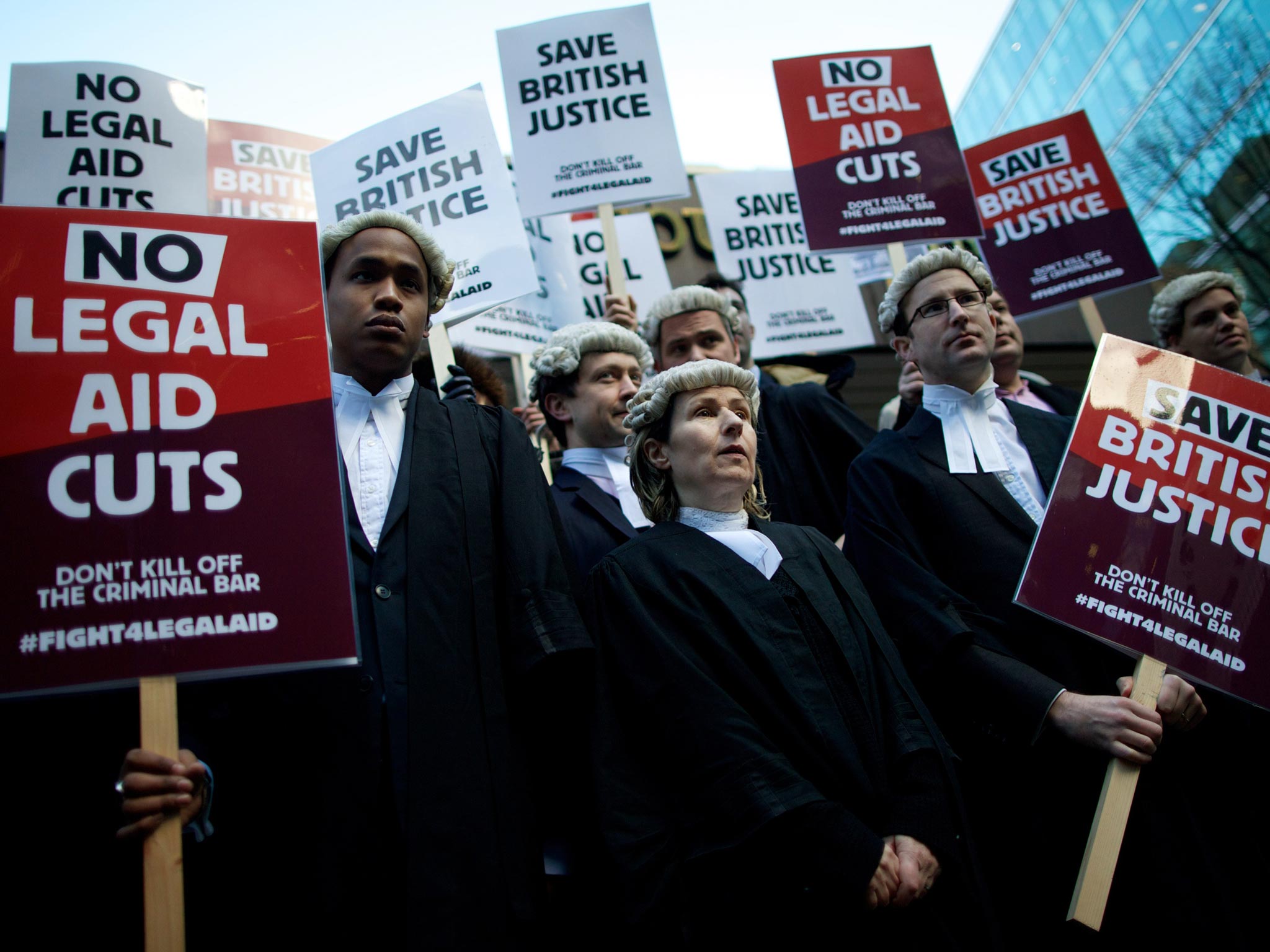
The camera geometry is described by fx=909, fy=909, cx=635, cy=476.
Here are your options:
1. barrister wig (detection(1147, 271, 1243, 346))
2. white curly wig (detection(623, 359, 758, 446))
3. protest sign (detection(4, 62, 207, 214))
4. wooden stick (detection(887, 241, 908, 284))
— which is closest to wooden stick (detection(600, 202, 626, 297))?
wooden stick (detection(887, 241, 908, 284))

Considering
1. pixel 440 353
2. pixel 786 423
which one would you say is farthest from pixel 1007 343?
pixel 440 353

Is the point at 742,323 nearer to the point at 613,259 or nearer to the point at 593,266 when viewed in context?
the point at 613,259

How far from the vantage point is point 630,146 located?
4.43 metres

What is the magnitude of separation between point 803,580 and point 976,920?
81cm

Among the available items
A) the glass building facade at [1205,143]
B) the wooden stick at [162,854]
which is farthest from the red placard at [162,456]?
the glass building facade at [1205,143]

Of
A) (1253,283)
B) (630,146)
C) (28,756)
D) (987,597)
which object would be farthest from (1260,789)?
(1253,283)

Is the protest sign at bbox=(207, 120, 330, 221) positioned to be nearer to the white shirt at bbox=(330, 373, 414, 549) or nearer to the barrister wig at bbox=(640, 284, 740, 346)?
the barrister wig at bbox=(640, 284, 740, 346)

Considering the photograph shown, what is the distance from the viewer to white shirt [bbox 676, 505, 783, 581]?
7.41 feet

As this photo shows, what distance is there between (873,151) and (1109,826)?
10.8ft

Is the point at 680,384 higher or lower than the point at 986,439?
higher

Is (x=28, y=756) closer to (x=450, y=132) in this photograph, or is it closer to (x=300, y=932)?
(x=300, y=932)

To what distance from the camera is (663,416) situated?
2588 millimetres

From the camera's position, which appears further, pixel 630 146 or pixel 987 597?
pixel 630 146

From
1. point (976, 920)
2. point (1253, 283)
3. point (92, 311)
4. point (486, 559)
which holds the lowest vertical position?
point (976, 920)
